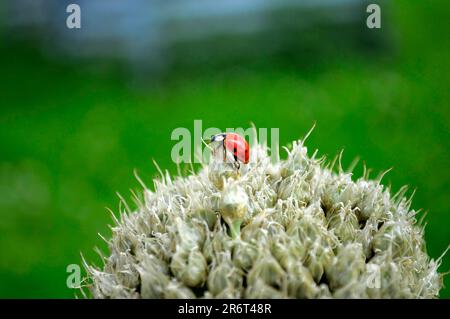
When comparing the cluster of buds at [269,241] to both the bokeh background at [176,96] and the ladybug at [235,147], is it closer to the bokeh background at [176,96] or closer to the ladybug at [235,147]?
the ladybug at [235,147]

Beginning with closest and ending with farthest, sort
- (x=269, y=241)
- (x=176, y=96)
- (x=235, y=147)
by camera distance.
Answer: (x=269, y=241)
(x=235, y=147)
(x=176, y=96)

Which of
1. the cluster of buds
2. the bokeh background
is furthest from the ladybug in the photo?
the bokeh background

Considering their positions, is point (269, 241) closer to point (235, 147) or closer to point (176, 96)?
point (235, 147)

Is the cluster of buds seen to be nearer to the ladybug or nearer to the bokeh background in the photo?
the ladybug

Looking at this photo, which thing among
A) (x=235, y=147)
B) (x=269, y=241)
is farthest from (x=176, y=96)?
(x=269, y=241)
